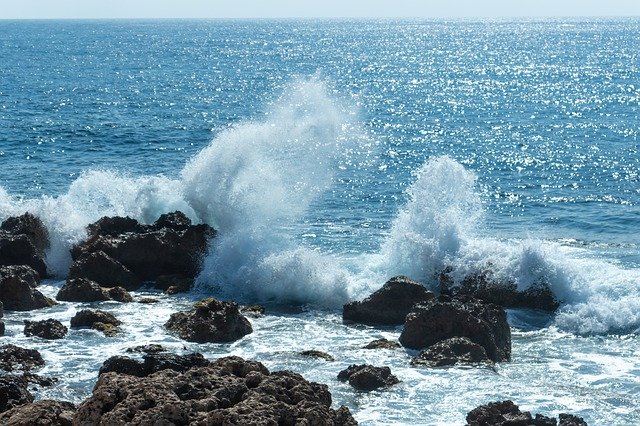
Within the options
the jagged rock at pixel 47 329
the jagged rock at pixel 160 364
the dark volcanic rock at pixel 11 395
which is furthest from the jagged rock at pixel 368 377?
the jagged rock at pixel 47 329

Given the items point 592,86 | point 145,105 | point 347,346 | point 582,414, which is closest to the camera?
point 582,414

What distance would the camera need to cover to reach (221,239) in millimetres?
26438

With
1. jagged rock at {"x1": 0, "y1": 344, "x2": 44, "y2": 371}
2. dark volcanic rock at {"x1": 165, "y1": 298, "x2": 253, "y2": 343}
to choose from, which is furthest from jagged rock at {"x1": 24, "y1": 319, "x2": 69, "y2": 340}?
dark volcanic rock at {"x1": 165, "y1": 298, "x2": 253, "y2": 343}

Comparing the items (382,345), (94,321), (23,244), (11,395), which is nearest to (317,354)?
(382,345)

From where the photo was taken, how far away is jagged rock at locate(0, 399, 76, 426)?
13.2m

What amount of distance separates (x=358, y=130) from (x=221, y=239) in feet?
88.5

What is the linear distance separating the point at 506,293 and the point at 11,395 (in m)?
12.1

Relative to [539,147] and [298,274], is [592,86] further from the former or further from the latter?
[298,274]

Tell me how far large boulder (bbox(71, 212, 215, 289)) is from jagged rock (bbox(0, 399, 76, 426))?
430 inches

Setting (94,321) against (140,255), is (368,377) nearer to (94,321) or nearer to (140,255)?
(94,321)

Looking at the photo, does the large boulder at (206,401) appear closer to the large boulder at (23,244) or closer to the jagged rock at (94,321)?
the jagged rock at (94,321)

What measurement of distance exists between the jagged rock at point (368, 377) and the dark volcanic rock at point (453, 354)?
4.08 ft

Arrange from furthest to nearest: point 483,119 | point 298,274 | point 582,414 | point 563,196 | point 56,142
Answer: point 483,119 < point 56,142 < point 563,196 < point 298,274 < point 582,414

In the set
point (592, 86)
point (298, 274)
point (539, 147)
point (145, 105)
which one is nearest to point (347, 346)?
point (298, 274)
